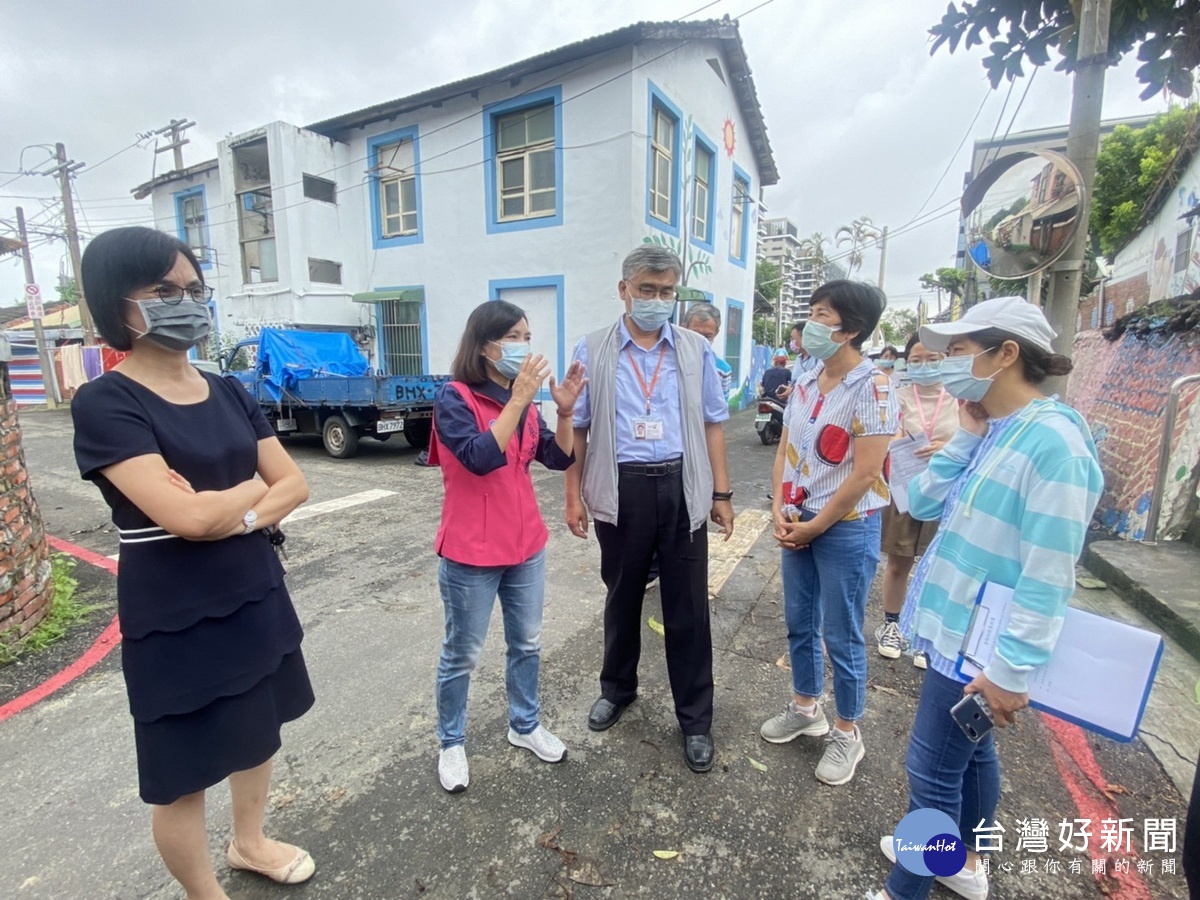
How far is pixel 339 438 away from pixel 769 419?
6853mm

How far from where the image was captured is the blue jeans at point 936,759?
154cm

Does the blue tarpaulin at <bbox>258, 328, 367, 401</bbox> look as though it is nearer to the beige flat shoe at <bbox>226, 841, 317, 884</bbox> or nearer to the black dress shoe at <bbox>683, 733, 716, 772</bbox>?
the beige flat shoe at <bbox>226, 841, 317, 884</bbox>

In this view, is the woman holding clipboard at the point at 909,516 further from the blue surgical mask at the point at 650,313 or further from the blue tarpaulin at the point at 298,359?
the blue tarpaulin at the point at 298,359

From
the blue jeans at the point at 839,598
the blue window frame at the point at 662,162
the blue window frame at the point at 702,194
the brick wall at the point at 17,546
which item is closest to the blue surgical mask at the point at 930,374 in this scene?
the blue jeans at the point at 839,598

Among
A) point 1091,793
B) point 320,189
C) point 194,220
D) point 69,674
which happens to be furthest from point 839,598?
point 194,220

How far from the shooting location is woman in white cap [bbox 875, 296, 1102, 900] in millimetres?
1322

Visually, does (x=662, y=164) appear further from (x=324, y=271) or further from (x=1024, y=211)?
(x=1024, y=211)

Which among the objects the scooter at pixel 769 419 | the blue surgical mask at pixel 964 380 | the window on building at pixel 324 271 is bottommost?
the scooter at pixel 769 419

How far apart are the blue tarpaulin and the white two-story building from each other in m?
1.71

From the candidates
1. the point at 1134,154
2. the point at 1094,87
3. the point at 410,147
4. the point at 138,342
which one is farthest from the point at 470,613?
the point at 1134,154

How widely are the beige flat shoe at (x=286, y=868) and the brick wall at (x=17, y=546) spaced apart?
2384 mm

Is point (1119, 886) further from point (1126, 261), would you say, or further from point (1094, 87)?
point (1126, 261)

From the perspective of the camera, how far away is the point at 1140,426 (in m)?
4.77

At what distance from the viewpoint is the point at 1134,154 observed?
10945mm
